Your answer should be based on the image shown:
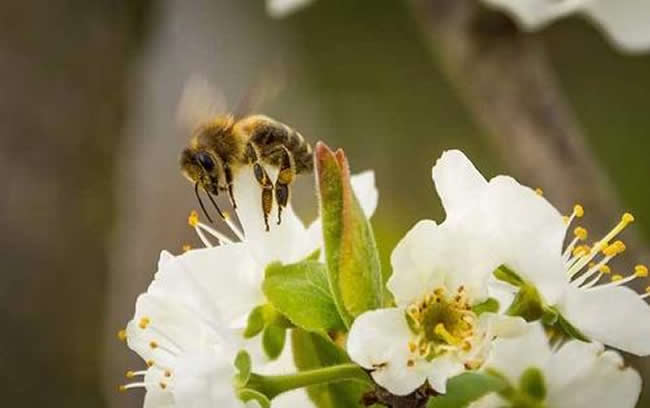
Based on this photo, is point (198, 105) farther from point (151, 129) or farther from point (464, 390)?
point (151, 129)

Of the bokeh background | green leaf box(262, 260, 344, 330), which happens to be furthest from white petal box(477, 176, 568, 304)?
the bokeh background

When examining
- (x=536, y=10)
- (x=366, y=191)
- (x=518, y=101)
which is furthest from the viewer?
(x=518, y=101)

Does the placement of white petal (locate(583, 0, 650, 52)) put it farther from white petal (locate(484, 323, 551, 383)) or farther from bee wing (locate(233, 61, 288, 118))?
white petal (locate(484, 323, 551, 383))

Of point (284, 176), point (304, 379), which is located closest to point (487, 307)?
point (304, 379)

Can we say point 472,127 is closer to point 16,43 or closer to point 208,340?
point 16,43

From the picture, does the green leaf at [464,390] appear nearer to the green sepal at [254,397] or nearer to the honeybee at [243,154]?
the green sepal at [254,397]

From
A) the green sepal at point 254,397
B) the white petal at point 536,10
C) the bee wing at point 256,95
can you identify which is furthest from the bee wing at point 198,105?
the white petal at point 536,10
